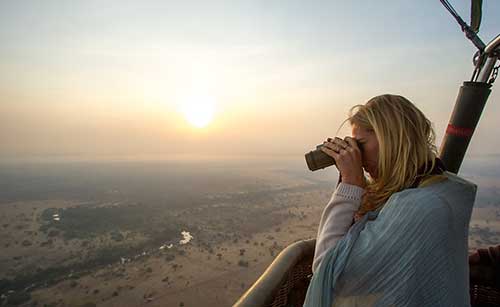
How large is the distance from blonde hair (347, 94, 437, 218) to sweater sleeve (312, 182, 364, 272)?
9cm

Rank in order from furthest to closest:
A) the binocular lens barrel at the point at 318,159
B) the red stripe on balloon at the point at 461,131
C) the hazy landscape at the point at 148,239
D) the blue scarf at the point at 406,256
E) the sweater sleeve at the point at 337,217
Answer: the hazy landscape at the point at 148,239
the red stripe on balloon at the point at 461,131
the binocular lens barrel at the point at 318,159
the sweater sleeve at the point at 337,217
the blue scarf at the point at 406,256

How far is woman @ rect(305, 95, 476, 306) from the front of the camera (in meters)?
0.67

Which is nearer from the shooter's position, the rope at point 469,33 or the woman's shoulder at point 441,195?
the woman's shoulder at point 441,195

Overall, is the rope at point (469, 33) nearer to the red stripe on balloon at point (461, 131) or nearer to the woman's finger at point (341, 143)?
the red stripe on balloon at point (461, 131)

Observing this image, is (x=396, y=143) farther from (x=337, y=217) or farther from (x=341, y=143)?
(x=337, y=217)

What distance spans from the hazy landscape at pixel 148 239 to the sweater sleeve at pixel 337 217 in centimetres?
407

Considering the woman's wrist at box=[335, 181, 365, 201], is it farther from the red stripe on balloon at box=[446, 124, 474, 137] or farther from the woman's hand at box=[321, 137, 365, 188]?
the red stripe on balloon at box=[446, 124, 474, 137]

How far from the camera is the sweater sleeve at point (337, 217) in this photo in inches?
32.0

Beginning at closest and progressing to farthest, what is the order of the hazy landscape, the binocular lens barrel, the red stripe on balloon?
the binocular lens barrel → the red stripe on balloon → the hazy landscape

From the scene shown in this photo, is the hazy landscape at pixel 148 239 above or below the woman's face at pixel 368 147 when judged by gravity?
below

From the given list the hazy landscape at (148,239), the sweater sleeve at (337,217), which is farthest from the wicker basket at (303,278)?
the hazy landscape at (148,239)

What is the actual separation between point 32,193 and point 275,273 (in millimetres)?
64507

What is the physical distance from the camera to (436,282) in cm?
69

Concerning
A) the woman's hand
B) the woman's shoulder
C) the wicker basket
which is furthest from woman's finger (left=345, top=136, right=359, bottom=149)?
the wicker basket
